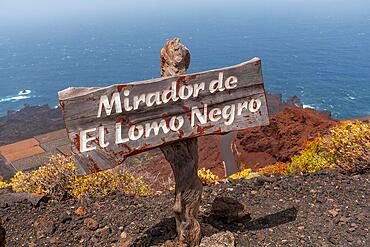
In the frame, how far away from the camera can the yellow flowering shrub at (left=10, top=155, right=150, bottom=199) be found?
8.54 m

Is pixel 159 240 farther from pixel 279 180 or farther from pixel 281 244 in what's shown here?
pixel 279 180

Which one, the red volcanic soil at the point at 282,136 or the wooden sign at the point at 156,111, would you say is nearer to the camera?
the wooden sign at the point at 156,111

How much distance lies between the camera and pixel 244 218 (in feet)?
21.6

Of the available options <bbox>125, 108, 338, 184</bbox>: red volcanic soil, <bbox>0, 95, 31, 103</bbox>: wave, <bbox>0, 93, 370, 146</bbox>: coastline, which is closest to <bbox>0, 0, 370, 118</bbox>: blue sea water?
<bbox>0, 95, 31, 103</bbox>: wave

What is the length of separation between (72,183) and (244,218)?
13.7 feet

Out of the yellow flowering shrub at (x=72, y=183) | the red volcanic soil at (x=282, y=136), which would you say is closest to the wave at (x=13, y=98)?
the red volcanic soil at (x=282, y=136)

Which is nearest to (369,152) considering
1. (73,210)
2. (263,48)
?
(73,210)

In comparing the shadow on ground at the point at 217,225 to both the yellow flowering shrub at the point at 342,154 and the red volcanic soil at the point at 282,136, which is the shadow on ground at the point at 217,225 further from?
A: the red volcanic soil at the point at 282,136

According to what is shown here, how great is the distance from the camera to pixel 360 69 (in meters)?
84.8

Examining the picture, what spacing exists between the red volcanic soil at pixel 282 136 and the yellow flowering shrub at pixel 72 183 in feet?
41.0

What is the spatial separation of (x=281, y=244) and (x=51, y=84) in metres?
93.2

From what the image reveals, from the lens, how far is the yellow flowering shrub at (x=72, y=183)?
28.0ft

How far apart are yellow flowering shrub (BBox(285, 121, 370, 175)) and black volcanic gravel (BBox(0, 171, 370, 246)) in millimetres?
952

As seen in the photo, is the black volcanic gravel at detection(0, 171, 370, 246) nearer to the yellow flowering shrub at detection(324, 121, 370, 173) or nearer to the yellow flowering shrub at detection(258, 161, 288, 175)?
the yellow flowering shrub at detection(324, 121, 370, 173)
